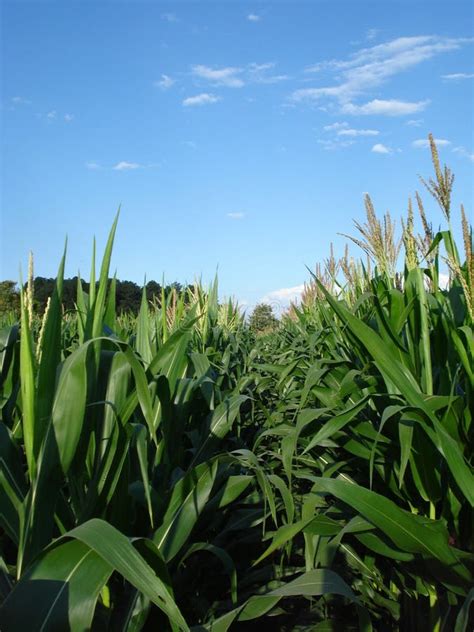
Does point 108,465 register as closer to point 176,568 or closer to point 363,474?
point 176,568

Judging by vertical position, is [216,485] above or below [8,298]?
below

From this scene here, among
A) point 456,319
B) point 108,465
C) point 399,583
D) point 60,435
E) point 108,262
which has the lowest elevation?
point 399,583

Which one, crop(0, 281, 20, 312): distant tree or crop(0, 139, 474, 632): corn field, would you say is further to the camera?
crop(0, 281, 20, 312): distant tree

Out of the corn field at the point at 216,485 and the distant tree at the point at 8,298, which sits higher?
the distant tree at the point at 8,298

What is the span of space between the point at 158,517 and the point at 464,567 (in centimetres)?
84

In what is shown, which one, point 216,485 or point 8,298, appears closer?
point 216,485

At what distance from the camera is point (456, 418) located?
159 cm

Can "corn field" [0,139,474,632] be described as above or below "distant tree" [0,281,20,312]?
below

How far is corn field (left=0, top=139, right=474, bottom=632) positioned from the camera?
3.70ft

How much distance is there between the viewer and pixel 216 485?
1.76 meters

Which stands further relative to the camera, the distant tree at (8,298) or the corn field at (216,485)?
the distant tree at (8,298)

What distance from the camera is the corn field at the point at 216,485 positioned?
1128 mm

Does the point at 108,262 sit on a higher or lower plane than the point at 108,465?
higher

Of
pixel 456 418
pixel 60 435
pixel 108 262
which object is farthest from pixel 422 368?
pixel 60 435
